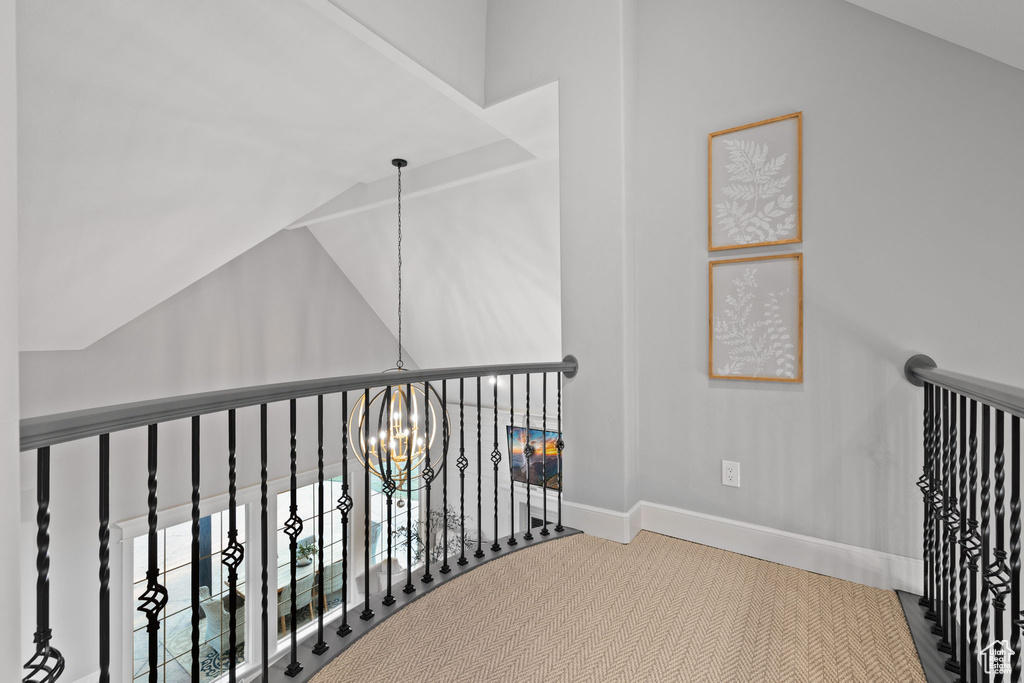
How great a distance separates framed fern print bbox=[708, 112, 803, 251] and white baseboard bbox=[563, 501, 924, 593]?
1246 mm

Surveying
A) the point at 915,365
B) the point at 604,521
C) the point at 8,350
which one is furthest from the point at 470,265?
the point at 8,350

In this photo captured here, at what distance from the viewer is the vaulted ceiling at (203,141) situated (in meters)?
2.19

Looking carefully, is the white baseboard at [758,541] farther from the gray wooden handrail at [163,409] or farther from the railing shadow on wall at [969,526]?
the gray wooden handrail at [163,409]

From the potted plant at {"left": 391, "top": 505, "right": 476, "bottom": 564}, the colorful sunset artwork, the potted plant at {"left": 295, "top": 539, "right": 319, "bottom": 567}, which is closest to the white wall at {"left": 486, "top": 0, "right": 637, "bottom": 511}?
the colorful sunset artwork

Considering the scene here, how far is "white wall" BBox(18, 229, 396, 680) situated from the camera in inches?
154

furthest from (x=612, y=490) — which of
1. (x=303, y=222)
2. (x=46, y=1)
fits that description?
(x=303, y=222)

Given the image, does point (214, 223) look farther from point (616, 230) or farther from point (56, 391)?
point (616, 230)

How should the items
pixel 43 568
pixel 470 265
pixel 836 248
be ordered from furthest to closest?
pixel 470 265 → pixel 836 248 → pixel 43 568

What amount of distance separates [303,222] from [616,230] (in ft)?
12.7

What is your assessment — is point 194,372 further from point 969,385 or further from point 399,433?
point 969,385

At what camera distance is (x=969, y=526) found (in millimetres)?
1248

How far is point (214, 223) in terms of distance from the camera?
3525 millimetres

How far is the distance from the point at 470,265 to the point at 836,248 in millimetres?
3289

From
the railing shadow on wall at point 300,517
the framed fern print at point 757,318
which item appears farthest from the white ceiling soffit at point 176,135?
the framed fern print at point 757,318
